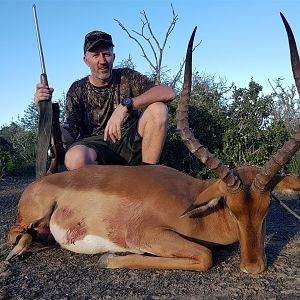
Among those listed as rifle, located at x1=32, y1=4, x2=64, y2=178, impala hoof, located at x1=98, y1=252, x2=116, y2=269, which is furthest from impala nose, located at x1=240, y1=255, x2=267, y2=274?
rifle, located at x1=32, y1=4, x2=64, y2=178

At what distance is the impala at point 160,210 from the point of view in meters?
3.83

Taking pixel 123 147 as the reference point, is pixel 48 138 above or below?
above

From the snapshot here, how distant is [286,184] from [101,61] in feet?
11.2

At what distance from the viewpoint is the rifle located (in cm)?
618

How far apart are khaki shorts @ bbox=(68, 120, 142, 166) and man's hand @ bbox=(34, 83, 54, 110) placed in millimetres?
706

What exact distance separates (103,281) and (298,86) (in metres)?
2.18

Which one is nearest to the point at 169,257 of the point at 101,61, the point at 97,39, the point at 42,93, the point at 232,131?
the point at 42,93

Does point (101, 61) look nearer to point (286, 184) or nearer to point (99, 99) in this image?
point (99, 99)

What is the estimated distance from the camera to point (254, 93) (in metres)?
10.7

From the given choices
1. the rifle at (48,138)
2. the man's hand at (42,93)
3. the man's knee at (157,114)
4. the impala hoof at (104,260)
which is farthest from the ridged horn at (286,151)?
the man's hand at (42,93)

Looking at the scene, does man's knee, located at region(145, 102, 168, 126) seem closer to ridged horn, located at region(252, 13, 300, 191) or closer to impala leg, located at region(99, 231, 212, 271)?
impala leg, located at region(99, 231, 212, 271)

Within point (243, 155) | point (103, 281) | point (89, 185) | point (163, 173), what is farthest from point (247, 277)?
point (243, 155)

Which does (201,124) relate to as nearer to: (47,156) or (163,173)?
(47,156)

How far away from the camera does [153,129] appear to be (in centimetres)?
627
